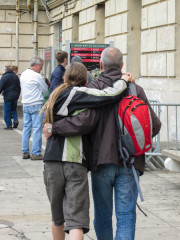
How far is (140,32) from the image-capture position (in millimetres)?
15172

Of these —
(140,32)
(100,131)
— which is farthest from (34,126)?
(140,32)

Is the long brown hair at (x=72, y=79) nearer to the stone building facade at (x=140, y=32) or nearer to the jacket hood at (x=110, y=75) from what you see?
the jacket hood at (x=110, y=75)

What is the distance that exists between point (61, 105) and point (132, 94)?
1.68ft

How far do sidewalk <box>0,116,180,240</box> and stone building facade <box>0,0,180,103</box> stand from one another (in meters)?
4.11

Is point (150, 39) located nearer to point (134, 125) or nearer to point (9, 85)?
point (9, 85)

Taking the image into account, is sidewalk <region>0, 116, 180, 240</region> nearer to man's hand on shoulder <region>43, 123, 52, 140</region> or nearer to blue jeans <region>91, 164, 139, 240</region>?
blue jeans <region>91, 164, 139, 240</region>

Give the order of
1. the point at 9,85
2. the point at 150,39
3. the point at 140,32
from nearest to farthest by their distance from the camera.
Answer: the point at 150,39
the point at 140,32
the point at 9,85

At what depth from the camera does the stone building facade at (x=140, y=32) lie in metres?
12.4

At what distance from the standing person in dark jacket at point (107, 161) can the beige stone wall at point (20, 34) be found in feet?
71.9

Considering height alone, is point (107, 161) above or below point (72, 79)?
below

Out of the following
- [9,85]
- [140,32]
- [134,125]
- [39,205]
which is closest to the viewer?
[134,125]

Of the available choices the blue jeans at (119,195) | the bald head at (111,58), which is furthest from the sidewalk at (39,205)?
the bald head at (111,58)

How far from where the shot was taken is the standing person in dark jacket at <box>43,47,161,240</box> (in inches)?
166

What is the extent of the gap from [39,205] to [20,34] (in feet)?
66.0
